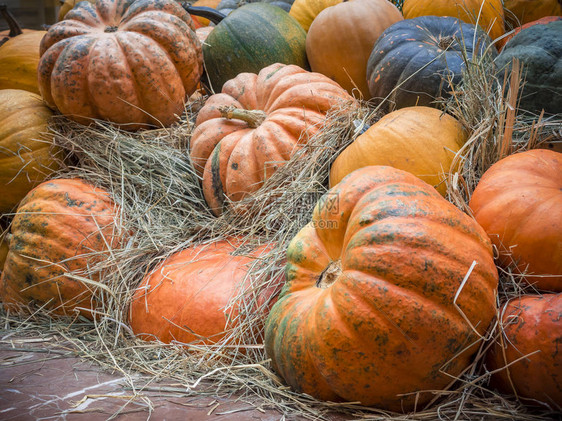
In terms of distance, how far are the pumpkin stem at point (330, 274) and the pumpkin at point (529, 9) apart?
117 inches

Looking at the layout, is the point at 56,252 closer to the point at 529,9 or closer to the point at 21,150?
the point at 21,150

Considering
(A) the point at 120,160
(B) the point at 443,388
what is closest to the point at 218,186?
(A) the point at 120,160

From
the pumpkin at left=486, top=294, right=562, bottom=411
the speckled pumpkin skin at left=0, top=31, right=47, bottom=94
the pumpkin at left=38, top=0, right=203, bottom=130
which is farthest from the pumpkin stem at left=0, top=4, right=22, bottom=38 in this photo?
the pumpkin at left=486, top=294, right=562, bottom=411

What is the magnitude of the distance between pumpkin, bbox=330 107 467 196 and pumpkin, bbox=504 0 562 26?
1.88 metres

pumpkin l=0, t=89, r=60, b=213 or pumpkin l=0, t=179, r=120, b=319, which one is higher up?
pumpkin l=0, t=89, r=60, b=213

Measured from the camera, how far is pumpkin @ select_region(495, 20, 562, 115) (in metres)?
2.52

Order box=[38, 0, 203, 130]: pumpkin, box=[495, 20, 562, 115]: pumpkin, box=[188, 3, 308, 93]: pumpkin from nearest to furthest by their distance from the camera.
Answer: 1. box=[495, 20, 562, 115]: pumpkin
2. box=[38, 0, 203, 130]: pumpkin
3. box=[188, 3, 308, 93]: pumpkin

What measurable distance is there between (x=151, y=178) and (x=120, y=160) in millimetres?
220

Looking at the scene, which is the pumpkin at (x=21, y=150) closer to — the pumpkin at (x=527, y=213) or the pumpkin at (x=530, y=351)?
the pumpkin at (x=527, y=213)

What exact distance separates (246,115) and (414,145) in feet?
3.44

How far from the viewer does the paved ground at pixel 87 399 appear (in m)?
1.75

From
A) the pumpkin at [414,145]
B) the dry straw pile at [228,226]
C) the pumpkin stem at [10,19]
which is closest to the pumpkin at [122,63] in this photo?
the dry straw pile at [228,226]

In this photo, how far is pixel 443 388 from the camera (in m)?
1.67

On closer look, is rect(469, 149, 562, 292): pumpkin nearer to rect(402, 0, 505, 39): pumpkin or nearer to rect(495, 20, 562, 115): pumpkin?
rect(495, 20, 562, 115): pumpkin
